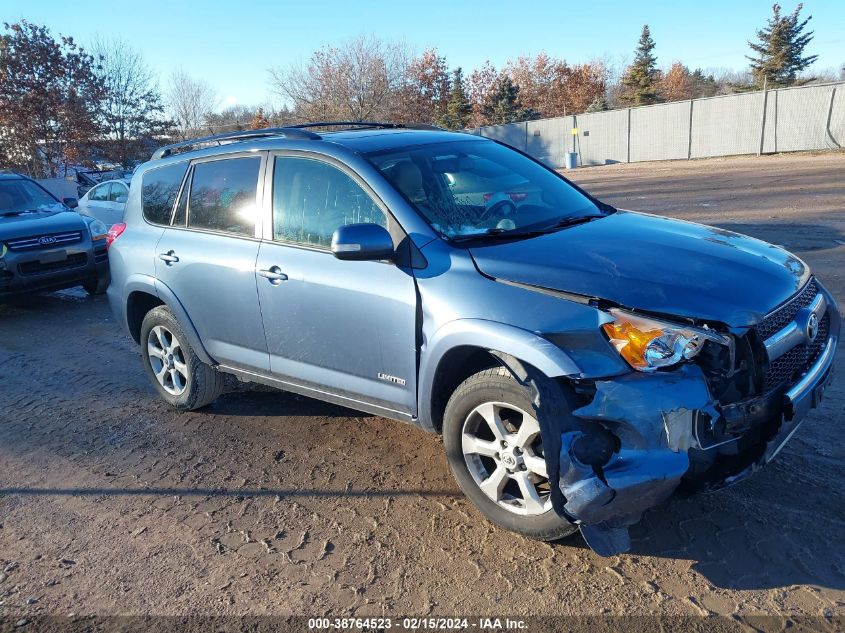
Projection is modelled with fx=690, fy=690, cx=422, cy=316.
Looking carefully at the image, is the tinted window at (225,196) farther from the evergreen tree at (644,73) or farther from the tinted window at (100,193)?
the evergreen tree at (644,73)

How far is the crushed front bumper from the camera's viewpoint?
8.73 feet

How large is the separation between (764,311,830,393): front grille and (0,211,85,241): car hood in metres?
8.51

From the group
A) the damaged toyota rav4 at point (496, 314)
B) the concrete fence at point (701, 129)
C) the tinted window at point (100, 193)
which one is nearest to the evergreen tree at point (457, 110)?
the concrete fence at point (701, 129)

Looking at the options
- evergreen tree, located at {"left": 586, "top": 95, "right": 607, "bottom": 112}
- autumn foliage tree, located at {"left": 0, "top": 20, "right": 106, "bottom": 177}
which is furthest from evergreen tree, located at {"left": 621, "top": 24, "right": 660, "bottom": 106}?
autumn foliage tree, located at {"left": 0, "top": 20, "right": 106, "bottom": 177}

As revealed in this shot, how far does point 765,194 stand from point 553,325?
46.1 ft

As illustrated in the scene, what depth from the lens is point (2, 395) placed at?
225 inches

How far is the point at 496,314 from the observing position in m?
3.06

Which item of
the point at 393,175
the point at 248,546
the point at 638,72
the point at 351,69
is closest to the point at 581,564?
the point at 248,546

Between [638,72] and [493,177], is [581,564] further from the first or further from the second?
[638,72]

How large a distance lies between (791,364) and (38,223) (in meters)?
8.72

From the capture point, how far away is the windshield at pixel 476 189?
3686mm

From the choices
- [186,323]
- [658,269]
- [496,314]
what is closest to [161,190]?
[186,323]

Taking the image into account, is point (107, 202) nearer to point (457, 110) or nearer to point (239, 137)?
point (239, 137)

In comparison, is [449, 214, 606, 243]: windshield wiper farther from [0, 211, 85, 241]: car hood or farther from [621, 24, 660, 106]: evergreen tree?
[621, 24, 660, 106]: evergreen tree
